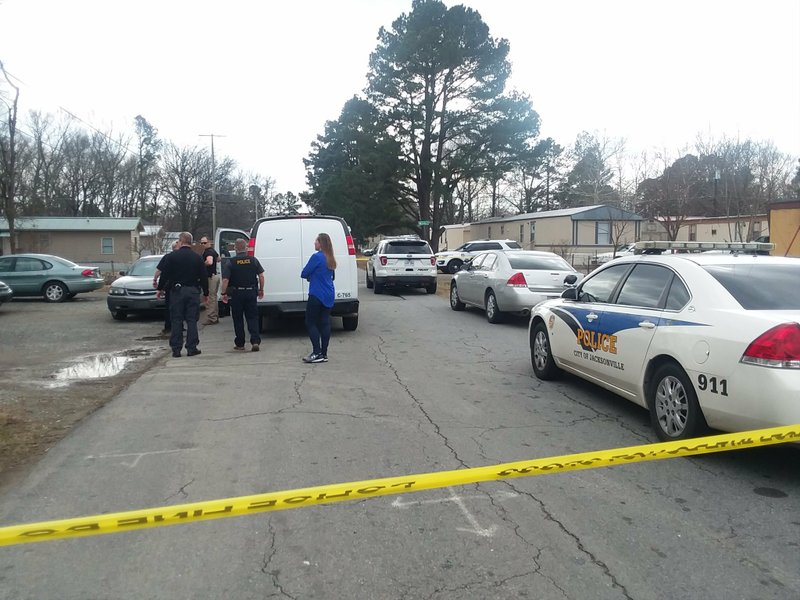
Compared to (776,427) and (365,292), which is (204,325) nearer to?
(365,292)

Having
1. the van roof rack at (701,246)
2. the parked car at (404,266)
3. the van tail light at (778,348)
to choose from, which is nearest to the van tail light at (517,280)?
the van roof rack at (701,246)

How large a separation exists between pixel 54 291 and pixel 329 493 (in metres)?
19.6

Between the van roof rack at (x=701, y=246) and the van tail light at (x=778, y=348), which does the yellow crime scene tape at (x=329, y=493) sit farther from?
→ the van roof rack at (x=701, y=246)

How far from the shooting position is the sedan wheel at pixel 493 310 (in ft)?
43.0

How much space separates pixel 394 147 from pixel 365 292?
1880 centimetres

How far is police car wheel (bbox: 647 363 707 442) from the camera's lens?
189 inches

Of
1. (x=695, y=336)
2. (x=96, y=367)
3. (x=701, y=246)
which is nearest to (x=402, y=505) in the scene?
(x=695, y=336)

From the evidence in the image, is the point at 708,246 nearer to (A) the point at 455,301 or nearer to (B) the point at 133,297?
(A) the point at 455,301

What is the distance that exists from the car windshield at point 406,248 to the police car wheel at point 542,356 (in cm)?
1212

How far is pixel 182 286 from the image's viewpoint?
A: 31.3ft

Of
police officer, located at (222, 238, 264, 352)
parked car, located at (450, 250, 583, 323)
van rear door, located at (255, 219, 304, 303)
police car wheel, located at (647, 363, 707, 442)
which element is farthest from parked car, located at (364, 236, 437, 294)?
police car wheel, located at (647, 363, 707, 442)

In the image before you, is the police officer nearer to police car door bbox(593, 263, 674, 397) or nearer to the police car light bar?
police car door bbox(593, 263, 674, 397)

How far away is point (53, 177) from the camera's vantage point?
2179 inches

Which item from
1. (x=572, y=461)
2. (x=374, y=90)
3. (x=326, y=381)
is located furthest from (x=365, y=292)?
(x=374, y=90)
